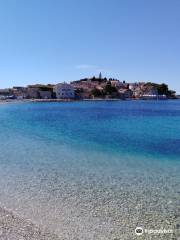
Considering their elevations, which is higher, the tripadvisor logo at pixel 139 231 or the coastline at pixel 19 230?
the coastline at pixel 19 230

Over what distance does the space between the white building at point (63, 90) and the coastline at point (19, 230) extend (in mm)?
153119

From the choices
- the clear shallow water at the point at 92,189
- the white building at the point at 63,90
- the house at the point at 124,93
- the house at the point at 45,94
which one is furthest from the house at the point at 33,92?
the clear shallow water at the point at 92,189

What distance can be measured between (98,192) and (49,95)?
156 m

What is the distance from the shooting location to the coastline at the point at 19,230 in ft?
27.0

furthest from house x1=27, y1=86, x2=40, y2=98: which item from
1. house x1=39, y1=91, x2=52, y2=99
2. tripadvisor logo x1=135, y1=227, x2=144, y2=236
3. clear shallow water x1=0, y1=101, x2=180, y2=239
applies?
tripadvisor logo x1=135, y1=227, x2=144, y2=236

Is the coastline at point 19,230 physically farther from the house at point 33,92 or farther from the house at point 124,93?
the house at point 124,93

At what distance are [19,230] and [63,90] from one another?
156m

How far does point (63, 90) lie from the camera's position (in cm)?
16325

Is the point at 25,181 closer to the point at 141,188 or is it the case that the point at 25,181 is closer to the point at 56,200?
the point at 56,200

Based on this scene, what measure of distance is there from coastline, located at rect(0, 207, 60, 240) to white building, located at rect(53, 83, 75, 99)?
6028 inches

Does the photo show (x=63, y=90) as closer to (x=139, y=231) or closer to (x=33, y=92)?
(x=33, y=92)

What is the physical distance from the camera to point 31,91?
16550 cm

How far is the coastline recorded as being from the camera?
8227 mm

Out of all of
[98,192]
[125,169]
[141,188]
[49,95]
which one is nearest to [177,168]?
[125,169]
